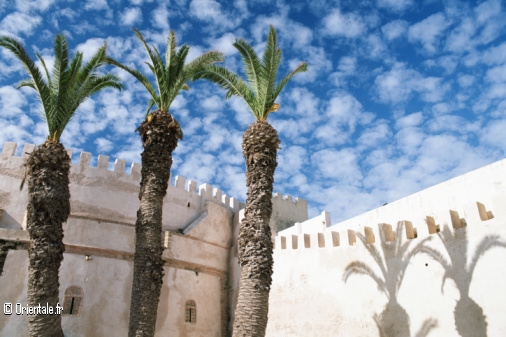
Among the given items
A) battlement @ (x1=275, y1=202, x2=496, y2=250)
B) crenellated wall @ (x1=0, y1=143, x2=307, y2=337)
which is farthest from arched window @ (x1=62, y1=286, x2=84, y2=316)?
battlement @ (x1=275, y1=202, x2=496, y2=250)

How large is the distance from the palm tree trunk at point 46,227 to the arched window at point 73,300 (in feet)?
16.3

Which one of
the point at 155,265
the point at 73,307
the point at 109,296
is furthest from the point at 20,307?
the point at 155,265

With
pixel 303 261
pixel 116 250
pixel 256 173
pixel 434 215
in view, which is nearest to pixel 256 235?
pixel 256 173

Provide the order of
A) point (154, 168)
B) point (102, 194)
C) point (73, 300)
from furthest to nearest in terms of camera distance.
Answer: point (102, 194) < point (73, 300) < point (154, 168)

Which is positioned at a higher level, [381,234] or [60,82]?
[60,82]

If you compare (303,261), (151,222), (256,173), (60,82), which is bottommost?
(303,261)

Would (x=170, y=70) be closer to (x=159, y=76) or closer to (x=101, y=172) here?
(x=159, y=76)

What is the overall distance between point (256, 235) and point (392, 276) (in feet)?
17.0

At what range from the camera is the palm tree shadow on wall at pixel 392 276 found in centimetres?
1285

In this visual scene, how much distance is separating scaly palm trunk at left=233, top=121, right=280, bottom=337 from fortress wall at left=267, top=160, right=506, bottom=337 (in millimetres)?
4744

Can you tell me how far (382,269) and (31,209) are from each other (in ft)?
33.3

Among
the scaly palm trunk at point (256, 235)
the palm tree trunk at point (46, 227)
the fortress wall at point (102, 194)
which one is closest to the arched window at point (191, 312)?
the fortress wall at point (102, 194)

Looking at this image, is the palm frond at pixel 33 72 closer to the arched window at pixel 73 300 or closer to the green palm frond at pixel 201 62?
the green palm frond at pixel 201 62

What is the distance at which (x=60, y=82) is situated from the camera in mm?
12609
